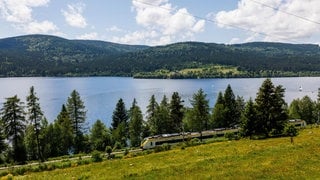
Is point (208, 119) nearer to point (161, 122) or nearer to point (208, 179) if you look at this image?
point (161, 122)

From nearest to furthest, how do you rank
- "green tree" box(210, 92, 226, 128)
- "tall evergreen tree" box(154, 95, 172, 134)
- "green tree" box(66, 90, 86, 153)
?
"green tree" box(66, 90, 86, 153) → "tall evergreen tree" box(154, 95, 172, 134) → "green tree" box(210, 92, 226, 128)

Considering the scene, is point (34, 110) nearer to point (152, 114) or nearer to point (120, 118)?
point (152, 114)

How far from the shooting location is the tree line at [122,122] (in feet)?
194

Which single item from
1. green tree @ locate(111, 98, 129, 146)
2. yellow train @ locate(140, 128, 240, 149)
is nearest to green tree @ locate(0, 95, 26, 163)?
yellow train @ locate(140, 128, 240, 149)

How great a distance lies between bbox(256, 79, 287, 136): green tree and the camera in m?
58.1

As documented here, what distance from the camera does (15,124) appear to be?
61188 millimetres

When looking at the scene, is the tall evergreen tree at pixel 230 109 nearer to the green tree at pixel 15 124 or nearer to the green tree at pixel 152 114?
the green tree at pixel 152 114

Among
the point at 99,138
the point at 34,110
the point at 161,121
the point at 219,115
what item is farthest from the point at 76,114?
the point at 219,115

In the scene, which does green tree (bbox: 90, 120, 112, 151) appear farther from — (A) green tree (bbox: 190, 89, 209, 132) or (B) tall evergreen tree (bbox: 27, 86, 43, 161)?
(A) green tree (bbox: 190, 89, 209, 132)

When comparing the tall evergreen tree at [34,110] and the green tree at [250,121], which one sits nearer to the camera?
the tall evergreen tree at [34,110]

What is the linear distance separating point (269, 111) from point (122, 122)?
4245 cm

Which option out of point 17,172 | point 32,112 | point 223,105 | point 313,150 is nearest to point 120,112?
point 223,105

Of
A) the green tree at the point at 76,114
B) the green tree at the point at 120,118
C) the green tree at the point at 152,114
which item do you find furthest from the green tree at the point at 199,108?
the green tree at the point at 76,114

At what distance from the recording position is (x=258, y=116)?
59.2 metres
